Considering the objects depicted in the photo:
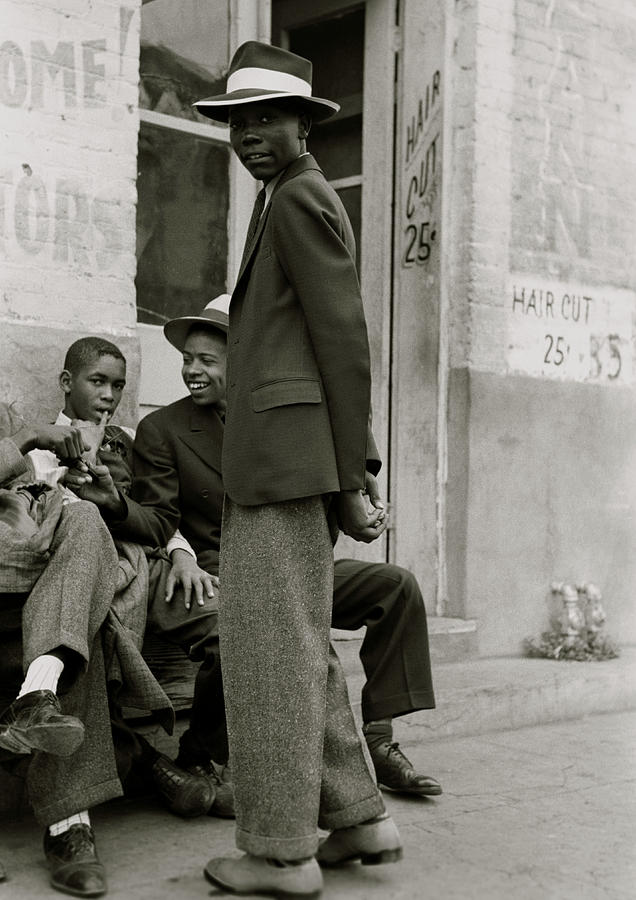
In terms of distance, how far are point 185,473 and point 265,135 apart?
1429 mm

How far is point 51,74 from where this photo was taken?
452cm

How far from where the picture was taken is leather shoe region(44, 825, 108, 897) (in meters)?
3.04

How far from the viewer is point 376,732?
155 inches

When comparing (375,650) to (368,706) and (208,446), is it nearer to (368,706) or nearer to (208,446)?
(368,706)

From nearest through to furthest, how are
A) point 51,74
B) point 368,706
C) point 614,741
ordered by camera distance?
point 368,706, point 51,74, point 614,741

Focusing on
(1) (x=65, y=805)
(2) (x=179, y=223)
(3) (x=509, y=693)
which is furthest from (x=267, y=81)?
(3) (x=509, y=693)

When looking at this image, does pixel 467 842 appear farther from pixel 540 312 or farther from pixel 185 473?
pixel 540 312

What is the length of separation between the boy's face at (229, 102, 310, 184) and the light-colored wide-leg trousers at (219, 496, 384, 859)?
0.87 metres

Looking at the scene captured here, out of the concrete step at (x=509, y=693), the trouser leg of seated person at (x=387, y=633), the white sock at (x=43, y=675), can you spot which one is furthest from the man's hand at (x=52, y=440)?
the concrete step at (x=509, y=693)

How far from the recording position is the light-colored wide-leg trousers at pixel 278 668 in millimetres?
2982

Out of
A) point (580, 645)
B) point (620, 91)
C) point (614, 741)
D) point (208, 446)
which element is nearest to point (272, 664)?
point (208, 446)

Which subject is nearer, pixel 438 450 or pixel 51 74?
pixel 51 74

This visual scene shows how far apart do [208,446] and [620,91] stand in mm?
3706

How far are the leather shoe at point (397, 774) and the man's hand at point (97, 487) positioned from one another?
1145 millimetres
